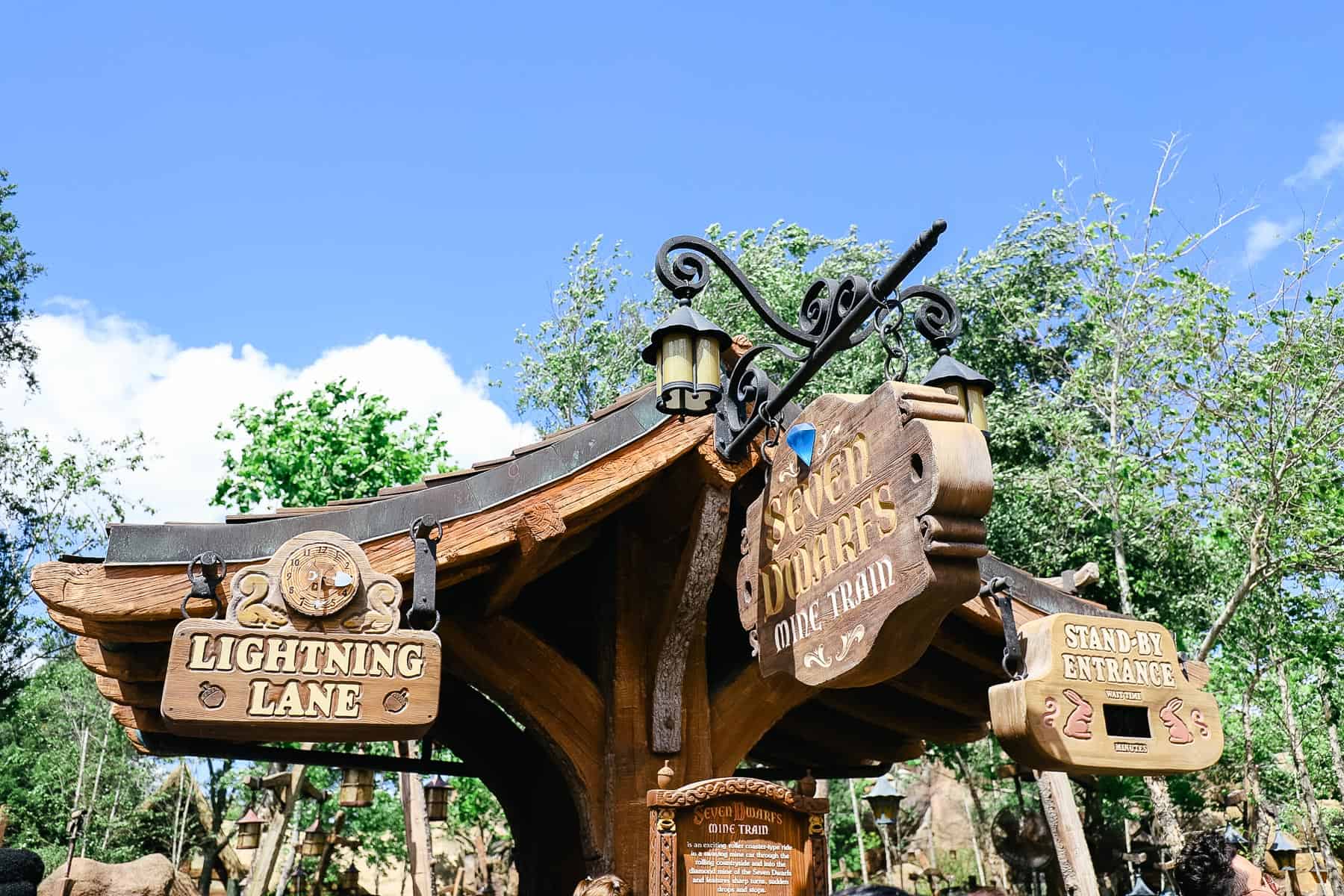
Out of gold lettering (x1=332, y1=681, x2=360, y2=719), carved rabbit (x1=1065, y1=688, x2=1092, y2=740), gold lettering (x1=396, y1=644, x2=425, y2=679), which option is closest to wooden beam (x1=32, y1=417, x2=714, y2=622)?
gold lettering (x1=396, y1=644, x2=425, y2=679)

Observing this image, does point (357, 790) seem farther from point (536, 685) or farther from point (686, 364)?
point (686, 364)

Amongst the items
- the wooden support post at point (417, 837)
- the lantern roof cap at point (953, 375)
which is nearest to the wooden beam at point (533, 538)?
the lantern roof cap at point (953, 375)

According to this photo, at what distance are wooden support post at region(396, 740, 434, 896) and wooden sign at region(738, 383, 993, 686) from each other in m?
11.4

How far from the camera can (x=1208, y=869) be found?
289cm

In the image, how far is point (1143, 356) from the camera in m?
14.5

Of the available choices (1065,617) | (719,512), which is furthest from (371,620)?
(1065,617)

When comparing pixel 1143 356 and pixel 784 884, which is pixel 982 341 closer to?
pixel 1143 356

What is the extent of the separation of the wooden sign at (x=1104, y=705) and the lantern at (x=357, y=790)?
6.84 m

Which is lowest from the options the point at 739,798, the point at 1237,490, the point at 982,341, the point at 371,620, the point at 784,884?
the point at 784,884

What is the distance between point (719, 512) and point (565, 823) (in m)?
2.52

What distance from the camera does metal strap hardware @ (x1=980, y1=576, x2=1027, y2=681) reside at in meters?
4.91

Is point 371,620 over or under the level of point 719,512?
under

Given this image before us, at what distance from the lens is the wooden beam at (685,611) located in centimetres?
587

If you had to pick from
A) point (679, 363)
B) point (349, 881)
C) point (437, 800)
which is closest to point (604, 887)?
point (679, 363)
